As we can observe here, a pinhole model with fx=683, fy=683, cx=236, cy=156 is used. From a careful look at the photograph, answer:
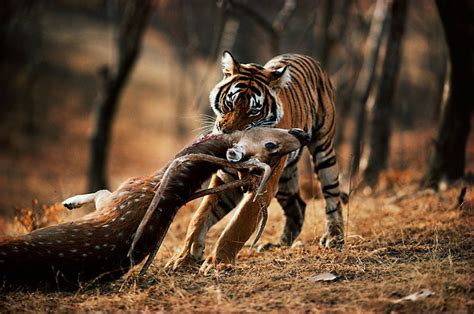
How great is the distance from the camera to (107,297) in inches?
208

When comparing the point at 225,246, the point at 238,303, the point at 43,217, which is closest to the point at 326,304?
the point at 238,303

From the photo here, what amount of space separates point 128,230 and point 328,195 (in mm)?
2663

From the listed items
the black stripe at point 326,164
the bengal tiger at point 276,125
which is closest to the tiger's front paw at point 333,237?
the bengal tiger at point 276,125

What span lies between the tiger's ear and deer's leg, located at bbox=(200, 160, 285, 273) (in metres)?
1.24

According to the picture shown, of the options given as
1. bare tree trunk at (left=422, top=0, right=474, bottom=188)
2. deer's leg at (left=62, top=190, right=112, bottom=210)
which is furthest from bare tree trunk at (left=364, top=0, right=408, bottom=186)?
deer's leg at (left=62, top=190, right=112, bottom=210)

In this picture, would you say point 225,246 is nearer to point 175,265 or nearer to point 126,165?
point 175,265

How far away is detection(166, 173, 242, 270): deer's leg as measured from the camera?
6.20m

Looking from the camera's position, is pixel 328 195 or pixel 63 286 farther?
pixel 328 195

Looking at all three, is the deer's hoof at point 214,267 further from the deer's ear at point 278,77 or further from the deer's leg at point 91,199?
the deer's ear at point 278,77

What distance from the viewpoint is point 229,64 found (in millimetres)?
6598

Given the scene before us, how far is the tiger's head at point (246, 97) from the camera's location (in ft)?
20.2

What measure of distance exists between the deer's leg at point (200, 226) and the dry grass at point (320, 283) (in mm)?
189

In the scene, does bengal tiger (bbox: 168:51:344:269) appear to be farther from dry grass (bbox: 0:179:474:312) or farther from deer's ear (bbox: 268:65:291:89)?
dry grass (bbox: 0:179:474:312)

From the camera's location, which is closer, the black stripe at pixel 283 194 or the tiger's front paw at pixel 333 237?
the tiger's front paw at pixel 333 237
